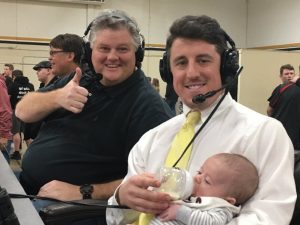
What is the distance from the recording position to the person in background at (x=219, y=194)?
120 centimetres

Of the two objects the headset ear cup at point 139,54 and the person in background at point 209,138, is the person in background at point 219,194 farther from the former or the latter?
the headset ear cup at point 139,54

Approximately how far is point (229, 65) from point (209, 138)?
0.27 metres

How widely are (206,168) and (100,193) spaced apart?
771mm

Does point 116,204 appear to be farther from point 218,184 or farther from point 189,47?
point 189,47

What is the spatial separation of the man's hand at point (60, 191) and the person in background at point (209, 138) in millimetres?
331

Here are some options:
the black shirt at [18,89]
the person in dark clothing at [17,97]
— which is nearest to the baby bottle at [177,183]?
the person in dark clothing at [17,97]

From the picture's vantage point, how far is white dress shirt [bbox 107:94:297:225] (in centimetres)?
121

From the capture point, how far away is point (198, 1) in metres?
11.6

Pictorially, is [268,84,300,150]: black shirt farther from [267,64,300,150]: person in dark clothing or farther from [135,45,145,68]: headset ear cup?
[135,45,145,68]: headset ear cup

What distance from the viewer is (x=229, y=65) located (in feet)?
4.82

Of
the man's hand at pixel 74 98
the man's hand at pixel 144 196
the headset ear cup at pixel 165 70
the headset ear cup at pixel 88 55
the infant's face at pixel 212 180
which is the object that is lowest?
the man's hand at pixel 144 196

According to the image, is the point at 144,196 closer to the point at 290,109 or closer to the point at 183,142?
the point at 183,142

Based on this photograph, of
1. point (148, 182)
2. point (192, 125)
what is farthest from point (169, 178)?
point (192, 125)

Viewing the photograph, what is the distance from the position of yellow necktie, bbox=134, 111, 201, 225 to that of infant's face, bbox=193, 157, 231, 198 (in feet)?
0.42
